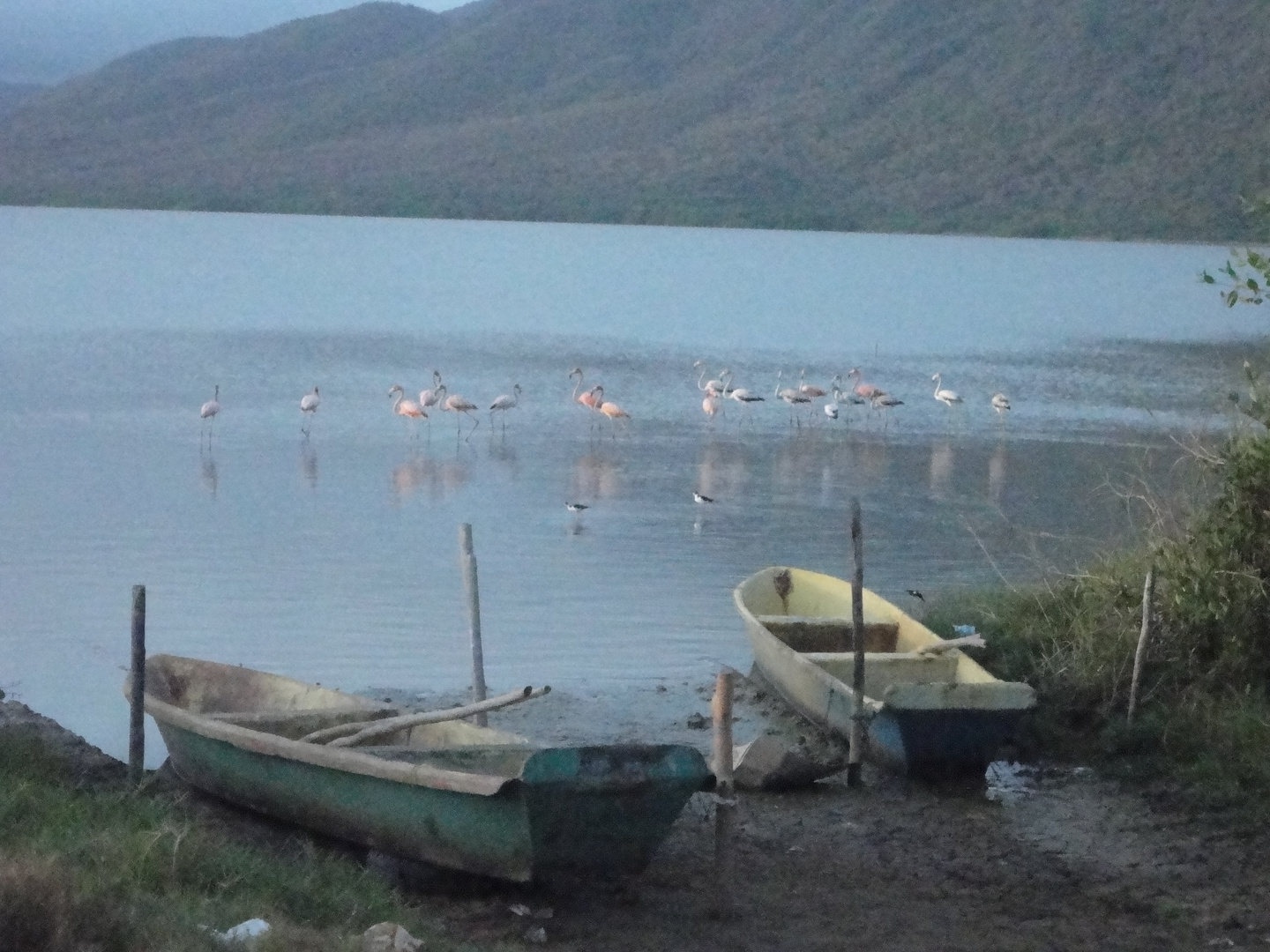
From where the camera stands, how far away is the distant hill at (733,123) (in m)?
94.7

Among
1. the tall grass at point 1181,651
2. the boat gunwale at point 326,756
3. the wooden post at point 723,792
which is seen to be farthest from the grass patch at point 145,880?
the tall grass at point 1181,651

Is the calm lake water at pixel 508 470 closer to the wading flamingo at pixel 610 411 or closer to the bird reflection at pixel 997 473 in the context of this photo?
the bird reflection at pixel 997 473

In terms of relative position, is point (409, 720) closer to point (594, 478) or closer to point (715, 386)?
point (594, 478)

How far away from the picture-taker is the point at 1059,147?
9656cm

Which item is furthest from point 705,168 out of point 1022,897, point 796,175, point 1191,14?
point 1022,897

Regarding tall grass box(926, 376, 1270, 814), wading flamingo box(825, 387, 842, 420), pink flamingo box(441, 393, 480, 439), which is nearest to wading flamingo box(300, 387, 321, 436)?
pink flamingo box(441, 393, 480, 439)

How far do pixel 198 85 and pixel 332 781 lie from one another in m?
162

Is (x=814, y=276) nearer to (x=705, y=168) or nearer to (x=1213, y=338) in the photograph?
(x=1213, y=338)

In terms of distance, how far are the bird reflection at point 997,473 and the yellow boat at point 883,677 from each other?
24.7 feet

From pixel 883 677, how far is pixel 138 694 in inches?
156

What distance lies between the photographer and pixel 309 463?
70.6ft

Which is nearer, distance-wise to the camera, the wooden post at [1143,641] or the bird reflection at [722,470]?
the wooden post at [1143,641]

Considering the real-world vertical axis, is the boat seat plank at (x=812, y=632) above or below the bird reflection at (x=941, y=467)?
above

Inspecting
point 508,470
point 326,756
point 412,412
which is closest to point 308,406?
point 412,412
